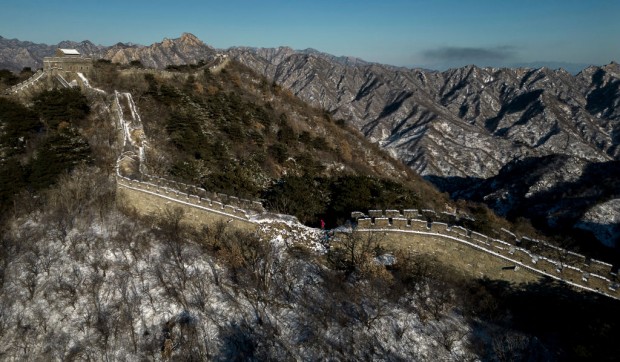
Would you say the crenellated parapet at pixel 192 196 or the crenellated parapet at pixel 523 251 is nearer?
the crenellated parapet at pixel 523 251

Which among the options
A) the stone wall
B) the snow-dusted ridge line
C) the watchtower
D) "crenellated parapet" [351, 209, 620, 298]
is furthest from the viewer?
the watchtower

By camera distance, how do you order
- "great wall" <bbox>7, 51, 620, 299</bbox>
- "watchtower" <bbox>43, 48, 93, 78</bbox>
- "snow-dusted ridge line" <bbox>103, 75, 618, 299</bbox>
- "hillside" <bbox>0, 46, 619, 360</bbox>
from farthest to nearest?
"watchtower" <bbox>43, 48, 93, 78</bbox>
"snow-dusted ridge line" <bbox>103, 75, 618, 299</bbox>
"great wall" <bbox>7, 51, 620, 299</bbox>
"hillside" <bbox>0, 46, 619, 360</bbox>

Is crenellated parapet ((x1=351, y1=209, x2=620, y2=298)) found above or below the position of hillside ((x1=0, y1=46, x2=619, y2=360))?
Answer: above

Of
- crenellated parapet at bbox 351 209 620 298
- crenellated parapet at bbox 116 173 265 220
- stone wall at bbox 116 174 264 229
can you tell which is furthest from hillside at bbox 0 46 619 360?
crenellated parapet at bbox 116 173 265 220

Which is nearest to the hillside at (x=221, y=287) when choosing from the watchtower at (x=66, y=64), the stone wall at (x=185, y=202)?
the stone wall at (x=185, y=202)

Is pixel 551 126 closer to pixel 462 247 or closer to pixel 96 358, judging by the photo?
pixel 462 247

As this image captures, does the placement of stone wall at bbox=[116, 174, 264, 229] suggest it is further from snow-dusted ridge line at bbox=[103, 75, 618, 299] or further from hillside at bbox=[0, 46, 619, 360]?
hillside at bbox=[0, 46, 619, 360]

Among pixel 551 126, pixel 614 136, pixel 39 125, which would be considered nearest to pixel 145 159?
pixel 39 125

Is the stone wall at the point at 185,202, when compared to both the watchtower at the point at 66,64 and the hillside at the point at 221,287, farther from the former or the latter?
the watchtower at the point at 66,64

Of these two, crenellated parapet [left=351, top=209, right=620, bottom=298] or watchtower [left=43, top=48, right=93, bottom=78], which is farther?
watchtower [left=43, top=48, right=93, bottom=78]
